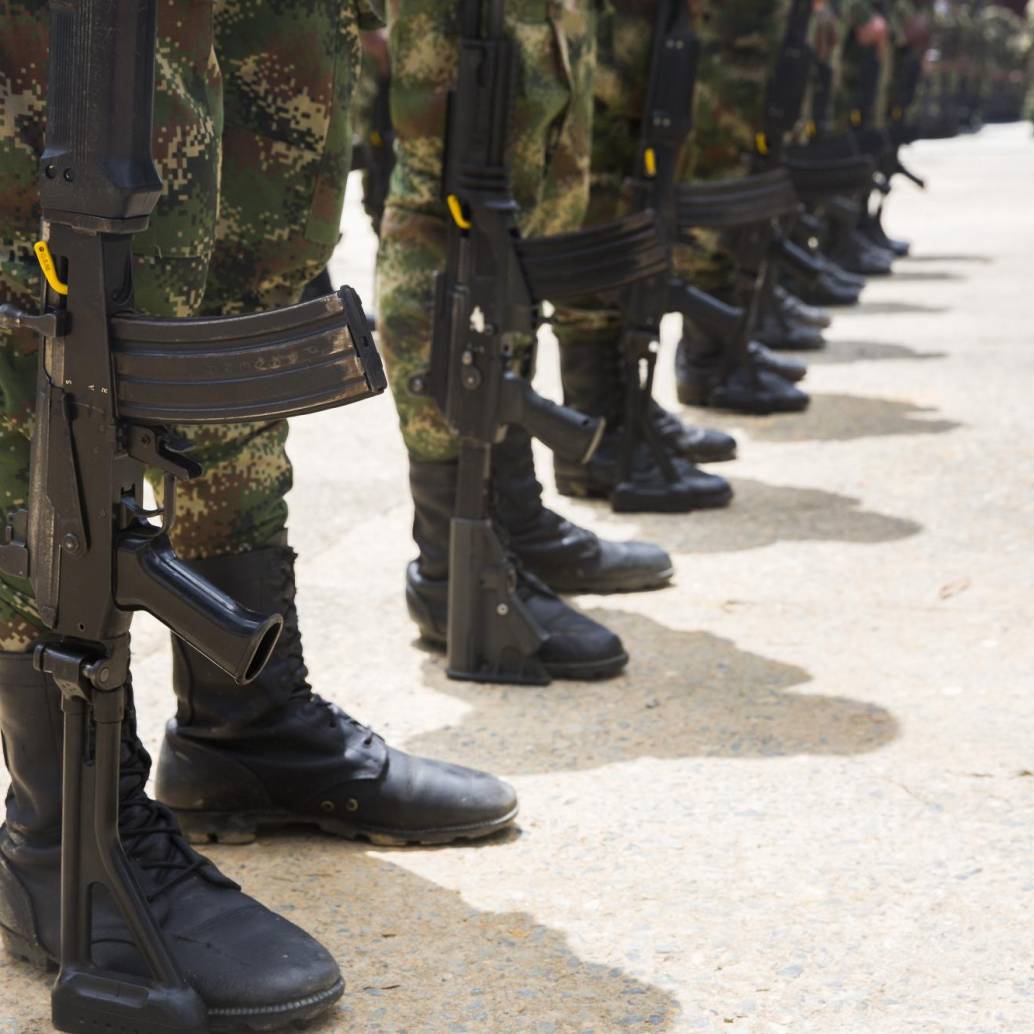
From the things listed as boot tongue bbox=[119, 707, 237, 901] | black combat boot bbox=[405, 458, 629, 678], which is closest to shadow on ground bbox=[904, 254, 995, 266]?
black combat boot bbox=[405, 458, 629, 678]

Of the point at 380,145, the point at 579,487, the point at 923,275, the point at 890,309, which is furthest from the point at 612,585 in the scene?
the point at 923,275

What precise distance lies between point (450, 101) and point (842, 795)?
121cm

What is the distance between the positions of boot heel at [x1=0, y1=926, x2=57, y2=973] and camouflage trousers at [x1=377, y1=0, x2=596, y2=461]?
1243 mm

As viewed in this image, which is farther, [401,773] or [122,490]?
[401,773]

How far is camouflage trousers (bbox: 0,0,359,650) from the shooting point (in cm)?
171

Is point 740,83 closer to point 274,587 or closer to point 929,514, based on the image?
point 929,514

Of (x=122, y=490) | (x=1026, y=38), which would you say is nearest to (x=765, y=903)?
(x=122, y=490)

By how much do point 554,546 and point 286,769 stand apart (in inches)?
47.7

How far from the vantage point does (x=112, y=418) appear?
1606mm

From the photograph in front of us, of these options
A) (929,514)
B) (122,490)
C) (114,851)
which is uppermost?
(122,490)

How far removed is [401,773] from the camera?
2215 millimetres

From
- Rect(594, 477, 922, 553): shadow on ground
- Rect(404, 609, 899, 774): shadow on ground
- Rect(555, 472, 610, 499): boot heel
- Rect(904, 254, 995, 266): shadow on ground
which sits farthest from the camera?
Rect(904, 254, 995, 266): shadow on ground

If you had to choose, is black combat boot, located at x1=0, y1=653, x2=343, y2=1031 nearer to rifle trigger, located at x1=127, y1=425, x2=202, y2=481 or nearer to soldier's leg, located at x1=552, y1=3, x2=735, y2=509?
rifle trigger, located at x1=127, y1=425, x2=202, y2=481

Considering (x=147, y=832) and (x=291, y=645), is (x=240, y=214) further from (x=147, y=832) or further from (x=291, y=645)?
(x=147, y=832)
